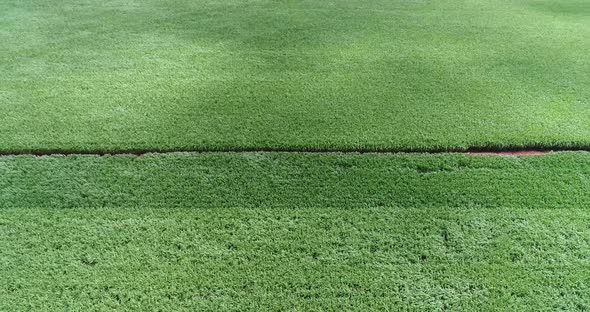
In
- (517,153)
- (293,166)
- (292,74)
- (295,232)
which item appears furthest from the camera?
(292,74)

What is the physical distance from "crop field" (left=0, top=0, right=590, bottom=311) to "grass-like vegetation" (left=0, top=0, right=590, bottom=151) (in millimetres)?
18

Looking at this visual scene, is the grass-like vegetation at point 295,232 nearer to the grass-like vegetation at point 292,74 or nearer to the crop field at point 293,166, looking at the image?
the crop field at point 293,166

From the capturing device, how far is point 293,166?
8.77 feet

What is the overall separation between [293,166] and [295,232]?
499 millimetres

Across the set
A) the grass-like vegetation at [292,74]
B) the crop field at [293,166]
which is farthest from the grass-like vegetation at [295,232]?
the grass-like vegetation at [292,74]

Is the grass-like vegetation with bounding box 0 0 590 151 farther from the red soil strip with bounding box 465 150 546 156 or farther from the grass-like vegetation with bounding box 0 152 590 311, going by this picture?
the grass-like vegetation with bounding box 0 152 590 311

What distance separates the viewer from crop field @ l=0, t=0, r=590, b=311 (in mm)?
2051

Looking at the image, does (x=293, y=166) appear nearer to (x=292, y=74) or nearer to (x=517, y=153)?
(x=292, y=74)

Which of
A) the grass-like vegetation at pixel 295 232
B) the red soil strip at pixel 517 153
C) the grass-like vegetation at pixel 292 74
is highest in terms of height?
the grass-like vegetation at pixel 292 74

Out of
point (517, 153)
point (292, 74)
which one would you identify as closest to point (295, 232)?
point (517, 153)

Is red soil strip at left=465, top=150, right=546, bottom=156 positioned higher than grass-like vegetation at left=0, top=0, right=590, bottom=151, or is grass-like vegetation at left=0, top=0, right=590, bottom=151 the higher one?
grass-like vegetation at left=0, top=0, right=590, bottom=151

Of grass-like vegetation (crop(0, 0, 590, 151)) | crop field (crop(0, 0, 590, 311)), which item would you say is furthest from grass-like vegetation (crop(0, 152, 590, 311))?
grass-like vegetation (crop(0, 0, 590, 151))

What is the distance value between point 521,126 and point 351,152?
110 centimetres

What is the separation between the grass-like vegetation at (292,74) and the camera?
2.93 meters
